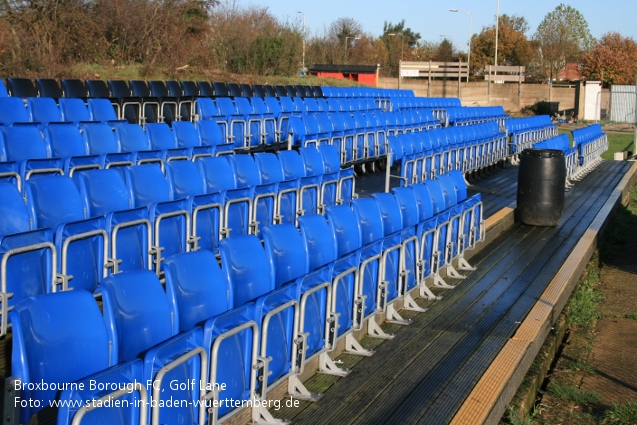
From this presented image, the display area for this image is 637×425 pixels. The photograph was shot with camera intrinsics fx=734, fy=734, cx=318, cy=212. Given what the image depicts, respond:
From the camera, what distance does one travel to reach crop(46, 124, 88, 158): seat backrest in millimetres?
8109

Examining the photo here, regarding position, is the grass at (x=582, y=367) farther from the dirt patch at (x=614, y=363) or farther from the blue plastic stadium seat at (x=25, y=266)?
the blue plastic stadium seat at (x=25, y=266)

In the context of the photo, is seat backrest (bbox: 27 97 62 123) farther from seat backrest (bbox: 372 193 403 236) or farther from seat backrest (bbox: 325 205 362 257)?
seat backrest (bbox: 325 205 362 257)

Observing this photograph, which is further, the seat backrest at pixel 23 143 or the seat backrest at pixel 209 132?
the seat backrest at pixel 209 132

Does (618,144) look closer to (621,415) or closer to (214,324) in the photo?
(621,415)

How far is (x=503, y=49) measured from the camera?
67812mm

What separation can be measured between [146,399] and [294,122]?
10.1 meters

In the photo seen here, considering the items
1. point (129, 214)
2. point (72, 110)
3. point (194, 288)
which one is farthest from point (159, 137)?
point (194, 288)

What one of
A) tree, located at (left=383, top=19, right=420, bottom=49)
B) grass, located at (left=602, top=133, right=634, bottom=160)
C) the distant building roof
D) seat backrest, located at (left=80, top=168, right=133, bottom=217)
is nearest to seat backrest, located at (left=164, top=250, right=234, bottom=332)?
seat backrest, located at (left=80, top=168, right=133, bottom=217)

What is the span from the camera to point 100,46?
85.4 ft

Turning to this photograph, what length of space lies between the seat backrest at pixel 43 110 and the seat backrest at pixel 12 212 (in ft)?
18.1

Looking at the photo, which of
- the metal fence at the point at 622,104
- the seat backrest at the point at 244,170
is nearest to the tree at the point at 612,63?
the metal fence at the point at 622,104

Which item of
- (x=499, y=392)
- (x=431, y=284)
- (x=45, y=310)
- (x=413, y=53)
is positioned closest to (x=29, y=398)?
(x=45, y=310)

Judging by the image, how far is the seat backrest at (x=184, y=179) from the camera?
6801mm

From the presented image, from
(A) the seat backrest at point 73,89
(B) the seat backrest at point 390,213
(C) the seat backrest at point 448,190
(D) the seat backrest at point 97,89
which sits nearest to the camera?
(B) the seat backrest at point 390,213
